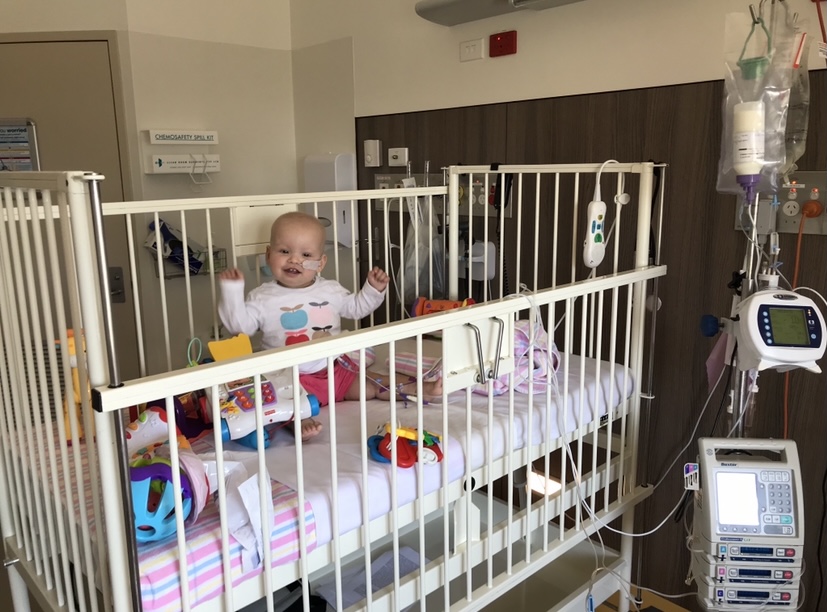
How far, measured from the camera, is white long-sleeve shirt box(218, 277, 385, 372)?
6.16 ft

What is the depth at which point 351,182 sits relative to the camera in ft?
10.4

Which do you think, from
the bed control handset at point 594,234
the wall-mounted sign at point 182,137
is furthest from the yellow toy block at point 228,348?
the wall-mounted sign at point 182,137

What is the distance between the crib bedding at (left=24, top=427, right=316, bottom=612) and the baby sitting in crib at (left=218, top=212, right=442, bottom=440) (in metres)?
0.60

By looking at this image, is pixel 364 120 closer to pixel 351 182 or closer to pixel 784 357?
pixel 351 182

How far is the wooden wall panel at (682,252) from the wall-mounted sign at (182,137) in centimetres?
135

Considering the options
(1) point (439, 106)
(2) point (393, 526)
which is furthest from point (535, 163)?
(2) point (393, 526)

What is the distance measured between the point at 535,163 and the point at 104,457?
1.84 meters

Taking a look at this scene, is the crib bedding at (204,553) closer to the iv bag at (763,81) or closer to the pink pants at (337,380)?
the pink pants at (337,380)

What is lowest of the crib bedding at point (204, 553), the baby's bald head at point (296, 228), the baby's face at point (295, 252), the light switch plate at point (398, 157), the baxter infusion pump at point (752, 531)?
the baxter infusion pump at point (752, 531)

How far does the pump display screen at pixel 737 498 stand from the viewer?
1.58m

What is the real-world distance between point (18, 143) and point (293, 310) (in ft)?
5.46

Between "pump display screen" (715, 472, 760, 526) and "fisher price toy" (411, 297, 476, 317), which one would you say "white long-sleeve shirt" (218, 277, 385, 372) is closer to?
"fisher price toy" (411, 297, 476, 317)

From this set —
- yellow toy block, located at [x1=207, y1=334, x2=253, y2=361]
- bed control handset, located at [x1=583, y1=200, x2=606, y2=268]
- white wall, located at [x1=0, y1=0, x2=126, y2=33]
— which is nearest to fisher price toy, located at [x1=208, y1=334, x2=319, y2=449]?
yellow toy block, located at [x1=207, y1=334, x2=253, y2=361]

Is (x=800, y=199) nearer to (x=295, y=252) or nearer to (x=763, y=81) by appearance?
(x=763, y=81)
